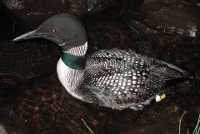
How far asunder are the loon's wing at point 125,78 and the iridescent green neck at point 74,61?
0.16m

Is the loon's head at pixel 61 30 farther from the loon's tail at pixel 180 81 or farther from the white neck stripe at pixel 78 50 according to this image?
the loon's tail at pixel 180 81

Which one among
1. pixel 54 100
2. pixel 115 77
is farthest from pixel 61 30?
pixel 54 100

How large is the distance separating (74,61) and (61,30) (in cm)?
53

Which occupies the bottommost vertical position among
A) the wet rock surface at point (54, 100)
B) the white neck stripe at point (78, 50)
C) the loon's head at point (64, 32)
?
the wet rock surface at point (54, 100)

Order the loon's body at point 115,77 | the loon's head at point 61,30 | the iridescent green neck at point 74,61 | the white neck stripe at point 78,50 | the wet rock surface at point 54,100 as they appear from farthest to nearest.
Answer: the wet rock surface at point 54,100, the loon's body at point 115,77, the iridescent green neck at point 74,61, the white neck stripe at point 78,50, the loon's head at point 61,30

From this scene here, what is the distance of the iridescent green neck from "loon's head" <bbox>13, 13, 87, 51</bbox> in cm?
30

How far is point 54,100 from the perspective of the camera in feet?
8.47

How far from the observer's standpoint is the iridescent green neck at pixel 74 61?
6.98 feet

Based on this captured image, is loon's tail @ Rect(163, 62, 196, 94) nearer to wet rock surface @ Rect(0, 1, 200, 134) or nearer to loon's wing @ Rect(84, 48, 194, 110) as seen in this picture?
loon's wing @ Rect(84, 48, 194, 110)

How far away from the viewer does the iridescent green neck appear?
2128 mm

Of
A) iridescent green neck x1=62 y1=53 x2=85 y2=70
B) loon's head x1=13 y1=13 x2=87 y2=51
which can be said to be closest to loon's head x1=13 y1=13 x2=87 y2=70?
loon's head x1=13 y1=13 x2=87 y2=51

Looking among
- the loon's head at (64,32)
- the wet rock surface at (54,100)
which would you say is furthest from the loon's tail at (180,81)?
the loon's head at (64,32)

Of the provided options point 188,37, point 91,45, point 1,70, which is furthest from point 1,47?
point 188,37

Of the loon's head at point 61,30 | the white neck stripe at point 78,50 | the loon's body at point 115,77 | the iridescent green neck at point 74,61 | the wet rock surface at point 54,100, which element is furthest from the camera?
the wet rock surface at point 54,100
